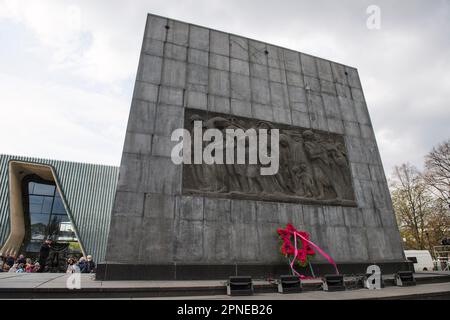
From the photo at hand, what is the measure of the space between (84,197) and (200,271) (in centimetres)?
2085

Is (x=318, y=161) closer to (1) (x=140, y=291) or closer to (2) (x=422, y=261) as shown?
(1) (x=140, y=291)

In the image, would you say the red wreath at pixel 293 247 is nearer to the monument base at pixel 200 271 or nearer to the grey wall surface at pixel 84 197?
the monument base at pixel 200 271

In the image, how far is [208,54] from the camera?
1145 centimetres

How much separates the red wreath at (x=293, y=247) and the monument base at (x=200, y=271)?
18.4 inches

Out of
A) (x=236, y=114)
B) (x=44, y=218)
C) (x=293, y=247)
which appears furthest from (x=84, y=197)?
(x=293, y=247)

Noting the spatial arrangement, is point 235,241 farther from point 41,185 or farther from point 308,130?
point 41,185

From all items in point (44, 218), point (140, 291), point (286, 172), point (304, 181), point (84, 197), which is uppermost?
point (84, 197)

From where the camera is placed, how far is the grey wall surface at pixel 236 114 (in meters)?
8.27

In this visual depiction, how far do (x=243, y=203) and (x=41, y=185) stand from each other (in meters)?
25.6

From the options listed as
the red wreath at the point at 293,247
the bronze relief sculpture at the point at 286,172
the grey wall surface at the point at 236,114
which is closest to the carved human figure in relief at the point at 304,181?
the bronze relief sculpture at the point at 286,172

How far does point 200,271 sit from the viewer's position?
7.99 meters

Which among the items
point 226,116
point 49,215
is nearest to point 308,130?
Result: point 226,116

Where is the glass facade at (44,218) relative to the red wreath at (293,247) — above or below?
above
